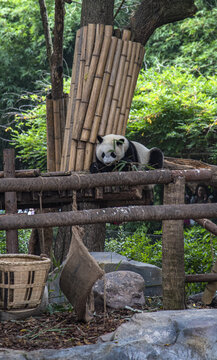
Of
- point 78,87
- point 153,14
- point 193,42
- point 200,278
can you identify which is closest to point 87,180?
point 200,278

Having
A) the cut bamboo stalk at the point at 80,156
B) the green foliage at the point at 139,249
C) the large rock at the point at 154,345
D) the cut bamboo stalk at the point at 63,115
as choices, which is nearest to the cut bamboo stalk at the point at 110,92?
the cut bamboo stalk at the point at 80,156

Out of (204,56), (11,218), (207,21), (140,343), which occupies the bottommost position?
(140,343)

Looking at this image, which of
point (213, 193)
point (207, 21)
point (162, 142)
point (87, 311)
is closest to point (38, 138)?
point (162, 142)

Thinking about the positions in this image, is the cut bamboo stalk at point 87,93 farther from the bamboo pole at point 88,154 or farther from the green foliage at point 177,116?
the green foliage at point 177,116

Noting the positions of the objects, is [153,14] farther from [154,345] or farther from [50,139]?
[154,345]

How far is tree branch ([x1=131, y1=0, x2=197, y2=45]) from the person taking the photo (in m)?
6.27

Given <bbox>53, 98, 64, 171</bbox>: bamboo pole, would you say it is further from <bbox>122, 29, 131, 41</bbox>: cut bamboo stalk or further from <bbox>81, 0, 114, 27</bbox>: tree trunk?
<bbox>122, 29, 131, 41</bbox>: cut bamboo stalk

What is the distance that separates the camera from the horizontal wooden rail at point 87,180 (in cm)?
289

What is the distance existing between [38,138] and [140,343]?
27.6 feet

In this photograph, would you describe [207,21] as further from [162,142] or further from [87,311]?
[87,311]

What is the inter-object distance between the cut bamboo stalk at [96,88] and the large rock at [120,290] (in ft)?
5.80

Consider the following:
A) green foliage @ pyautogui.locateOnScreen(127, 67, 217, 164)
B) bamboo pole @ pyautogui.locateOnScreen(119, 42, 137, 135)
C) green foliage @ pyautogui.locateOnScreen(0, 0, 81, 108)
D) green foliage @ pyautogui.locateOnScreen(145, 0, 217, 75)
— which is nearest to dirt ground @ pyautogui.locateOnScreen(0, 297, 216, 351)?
bamboo pole @ pyautogui.locateOnScreen(119, 42, 137, 135)

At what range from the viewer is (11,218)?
267 cm

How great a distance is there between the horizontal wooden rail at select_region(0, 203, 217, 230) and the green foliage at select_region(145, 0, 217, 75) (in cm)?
1009
